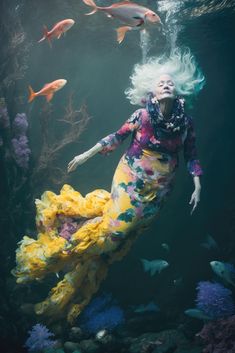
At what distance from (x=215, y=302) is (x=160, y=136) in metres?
4.01

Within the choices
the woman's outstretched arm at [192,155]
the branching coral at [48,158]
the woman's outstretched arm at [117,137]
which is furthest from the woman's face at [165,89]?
the branching coral at [48,158]

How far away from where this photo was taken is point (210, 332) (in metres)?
6.06

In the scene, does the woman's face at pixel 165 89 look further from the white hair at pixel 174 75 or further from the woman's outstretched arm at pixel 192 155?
the woman's outstretched arm at pixel 192 155

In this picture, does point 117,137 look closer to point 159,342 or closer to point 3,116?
point 3,116

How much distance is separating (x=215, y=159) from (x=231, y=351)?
10.8 m

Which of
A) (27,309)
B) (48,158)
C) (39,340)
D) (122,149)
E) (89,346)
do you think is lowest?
(89,346)

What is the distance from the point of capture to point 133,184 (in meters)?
4.96

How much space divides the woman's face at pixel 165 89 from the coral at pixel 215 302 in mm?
4454

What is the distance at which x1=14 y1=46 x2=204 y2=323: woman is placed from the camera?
4.76 meters

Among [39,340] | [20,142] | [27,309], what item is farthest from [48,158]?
[39,340]

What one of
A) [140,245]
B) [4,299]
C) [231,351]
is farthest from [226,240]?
[4,299]

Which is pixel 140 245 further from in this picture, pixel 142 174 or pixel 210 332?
pixel 142 174

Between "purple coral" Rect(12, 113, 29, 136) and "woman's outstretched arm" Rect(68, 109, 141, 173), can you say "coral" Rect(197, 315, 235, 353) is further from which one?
"purple coral" Rect(12, 113, 29, 136)

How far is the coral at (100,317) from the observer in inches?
259
